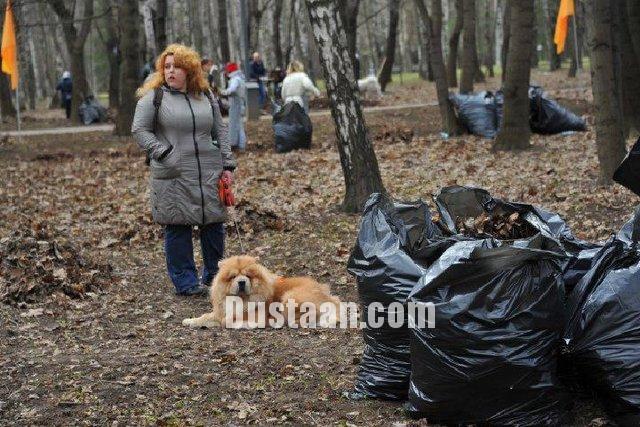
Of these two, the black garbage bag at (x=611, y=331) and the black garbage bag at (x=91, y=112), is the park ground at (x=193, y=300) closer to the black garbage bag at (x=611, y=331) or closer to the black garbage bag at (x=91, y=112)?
the black garbage bag at (x=611, y=331)

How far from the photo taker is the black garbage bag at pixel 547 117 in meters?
16.6

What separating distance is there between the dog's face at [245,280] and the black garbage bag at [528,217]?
1.80 m

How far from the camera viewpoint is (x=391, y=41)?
3062 centimetres

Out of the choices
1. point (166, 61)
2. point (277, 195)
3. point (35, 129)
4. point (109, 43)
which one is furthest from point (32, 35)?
point (166, 61)

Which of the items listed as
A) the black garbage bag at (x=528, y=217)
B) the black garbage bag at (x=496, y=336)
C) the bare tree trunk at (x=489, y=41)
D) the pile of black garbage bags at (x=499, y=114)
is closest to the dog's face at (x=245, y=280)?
the black garbage bag at (x=528, y=217)

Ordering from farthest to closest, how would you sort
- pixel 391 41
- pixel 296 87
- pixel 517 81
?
pixel 391 41 → pixel 296 87 → pixel 517 81

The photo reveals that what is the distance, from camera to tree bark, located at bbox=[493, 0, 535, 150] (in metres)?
14.2

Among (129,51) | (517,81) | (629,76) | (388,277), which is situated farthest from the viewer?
(129,51)

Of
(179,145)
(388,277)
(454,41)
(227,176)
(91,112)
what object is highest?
(454,41)

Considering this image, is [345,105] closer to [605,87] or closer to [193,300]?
[605,87]

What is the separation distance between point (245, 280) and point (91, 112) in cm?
2174

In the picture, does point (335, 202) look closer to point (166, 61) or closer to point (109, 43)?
point (166, 61)

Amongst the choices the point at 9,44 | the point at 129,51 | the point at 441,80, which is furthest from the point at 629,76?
the point at 9,44

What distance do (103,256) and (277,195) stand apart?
333cm
